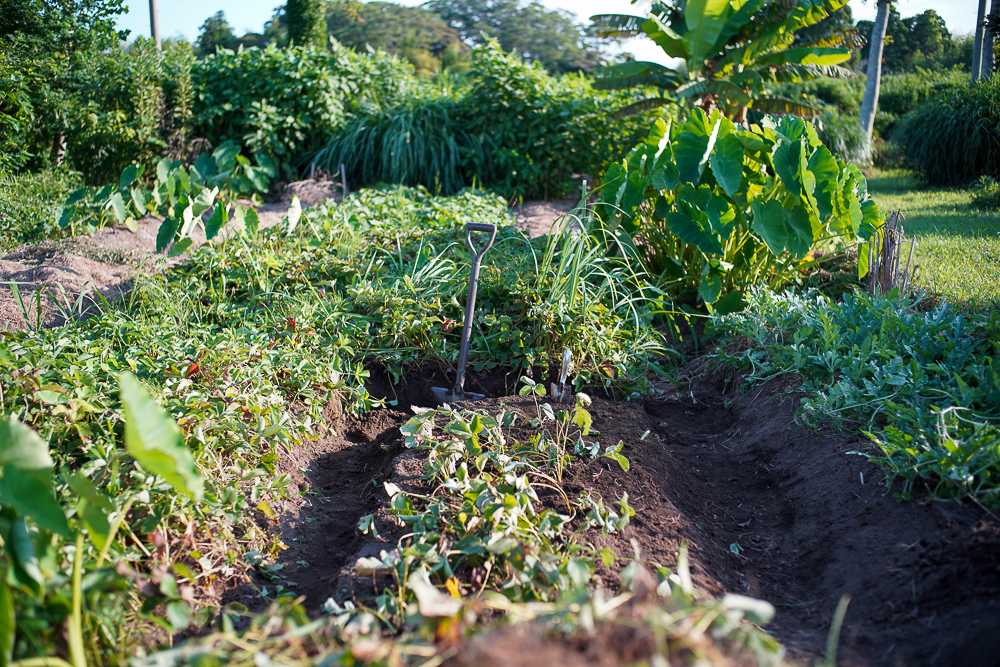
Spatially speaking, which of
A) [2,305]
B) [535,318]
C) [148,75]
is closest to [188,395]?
[535,318]

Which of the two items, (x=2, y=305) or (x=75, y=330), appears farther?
(x=2, y=305)

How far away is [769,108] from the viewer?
871 centimetres

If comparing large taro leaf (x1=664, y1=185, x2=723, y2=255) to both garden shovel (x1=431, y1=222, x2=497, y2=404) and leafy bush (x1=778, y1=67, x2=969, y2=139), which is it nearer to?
garden shovel (x1=431, y1=222, x2=497, y2=404)

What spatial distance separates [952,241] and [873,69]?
785 centimetres

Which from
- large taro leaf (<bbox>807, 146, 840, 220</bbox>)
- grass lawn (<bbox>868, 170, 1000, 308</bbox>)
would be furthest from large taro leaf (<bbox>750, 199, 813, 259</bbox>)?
grass lawn (<bbox>868, 170, 1000, 308</bbox>)

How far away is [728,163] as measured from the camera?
3.79 m

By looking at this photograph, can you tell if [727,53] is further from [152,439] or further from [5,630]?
[5,630]

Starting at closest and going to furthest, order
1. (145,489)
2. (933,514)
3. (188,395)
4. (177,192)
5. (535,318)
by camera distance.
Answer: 1. (145,489)
2. (933,514)
3. (188,395)
4. (535,318)
5. (177,192)

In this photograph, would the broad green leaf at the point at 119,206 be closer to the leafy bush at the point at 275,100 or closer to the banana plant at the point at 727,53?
the leafy bush at the point at 275,100

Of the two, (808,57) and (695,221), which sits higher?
(808,57)

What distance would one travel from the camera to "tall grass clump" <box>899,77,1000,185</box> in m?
8.54

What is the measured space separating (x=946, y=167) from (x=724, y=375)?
8.38 m

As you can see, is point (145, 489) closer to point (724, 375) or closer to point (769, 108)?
point (724, 375)

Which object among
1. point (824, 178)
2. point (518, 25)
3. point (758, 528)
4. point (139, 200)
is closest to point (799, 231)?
point (824, 178)
